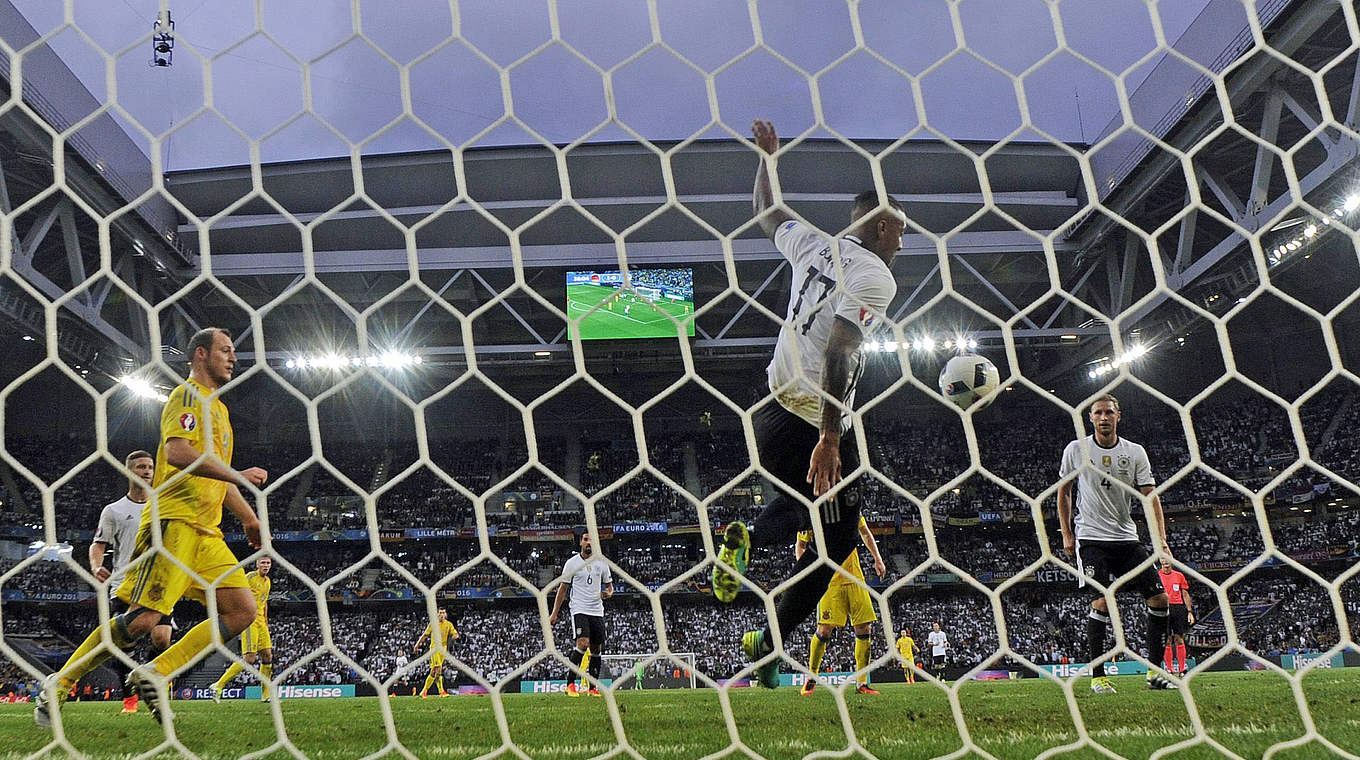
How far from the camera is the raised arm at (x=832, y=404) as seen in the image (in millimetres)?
2811

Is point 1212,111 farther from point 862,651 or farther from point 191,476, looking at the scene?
point 191,476

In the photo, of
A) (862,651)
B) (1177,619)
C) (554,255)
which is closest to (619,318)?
(554,255)

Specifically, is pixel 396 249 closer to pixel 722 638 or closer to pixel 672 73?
pixel 722 638

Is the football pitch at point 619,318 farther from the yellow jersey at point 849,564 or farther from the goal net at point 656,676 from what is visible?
the yellow jersey at point 849,564

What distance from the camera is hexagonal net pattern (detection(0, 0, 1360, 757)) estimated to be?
7.80 feet

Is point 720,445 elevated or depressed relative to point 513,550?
elevated

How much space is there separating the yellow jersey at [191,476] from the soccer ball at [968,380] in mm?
2909

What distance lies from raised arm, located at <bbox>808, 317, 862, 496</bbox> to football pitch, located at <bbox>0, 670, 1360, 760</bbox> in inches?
29.6

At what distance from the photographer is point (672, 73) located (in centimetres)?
385

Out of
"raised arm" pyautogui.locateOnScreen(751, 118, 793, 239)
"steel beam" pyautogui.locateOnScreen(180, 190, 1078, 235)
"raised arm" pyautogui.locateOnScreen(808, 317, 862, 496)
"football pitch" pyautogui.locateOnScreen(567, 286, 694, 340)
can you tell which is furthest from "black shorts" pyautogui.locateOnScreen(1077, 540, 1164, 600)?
"football pitch" pyautogui.locateOnScreen(567, 286, 694, 340)

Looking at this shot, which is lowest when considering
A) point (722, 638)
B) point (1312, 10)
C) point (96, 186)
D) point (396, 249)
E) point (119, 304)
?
point (722, 638)

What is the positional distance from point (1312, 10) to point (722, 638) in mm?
15153

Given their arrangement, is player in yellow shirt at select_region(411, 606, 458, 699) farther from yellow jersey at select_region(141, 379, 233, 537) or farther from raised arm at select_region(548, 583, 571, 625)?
yellow jersey at select_region(141, 379, 233, 537)

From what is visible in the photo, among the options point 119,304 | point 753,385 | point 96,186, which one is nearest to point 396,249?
point 119,304
